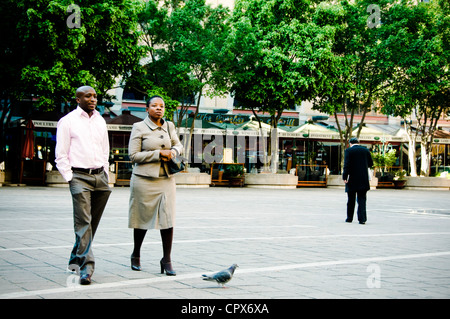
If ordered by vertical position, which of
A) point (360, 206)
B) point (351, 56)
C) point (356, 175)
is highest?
point (351, 56)

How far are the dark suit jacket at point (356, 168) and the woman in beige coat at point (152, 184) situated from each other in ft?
22.6

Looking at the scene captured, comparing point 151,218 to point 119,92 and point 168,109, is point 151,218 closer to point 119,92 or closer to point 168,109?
point 168,109

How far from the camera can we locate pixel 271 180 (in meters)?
27.1

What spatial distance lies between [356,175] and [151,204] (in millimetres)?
7230

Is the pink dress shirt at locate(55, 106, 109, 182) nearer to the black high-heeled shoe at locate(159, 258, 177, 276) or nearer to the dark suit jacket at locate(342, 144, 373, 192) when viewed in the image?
the black high-heeled shoe at locate(159, 258, 177, 276)

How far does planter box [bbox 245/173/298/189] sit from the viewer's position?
88.8 feet

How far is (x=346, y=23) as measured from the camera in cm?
2889

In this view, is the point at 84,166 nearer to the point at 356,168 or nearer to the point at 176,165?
the point at 176,165

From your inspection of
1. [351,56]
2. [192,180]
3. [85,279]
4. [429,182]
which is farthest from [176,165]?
[429,182]

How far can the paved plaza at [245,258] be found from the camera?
16.1 feet

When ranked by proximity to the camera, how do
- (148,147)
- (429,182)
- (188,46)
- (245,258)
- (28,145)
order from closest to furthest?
(148,147)
(245,258)
(28,145)
(188,46)
(429,182)

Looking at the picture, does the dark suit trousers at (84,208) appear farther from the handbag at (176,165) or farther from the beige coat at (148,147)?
the handbag at (176,165)
